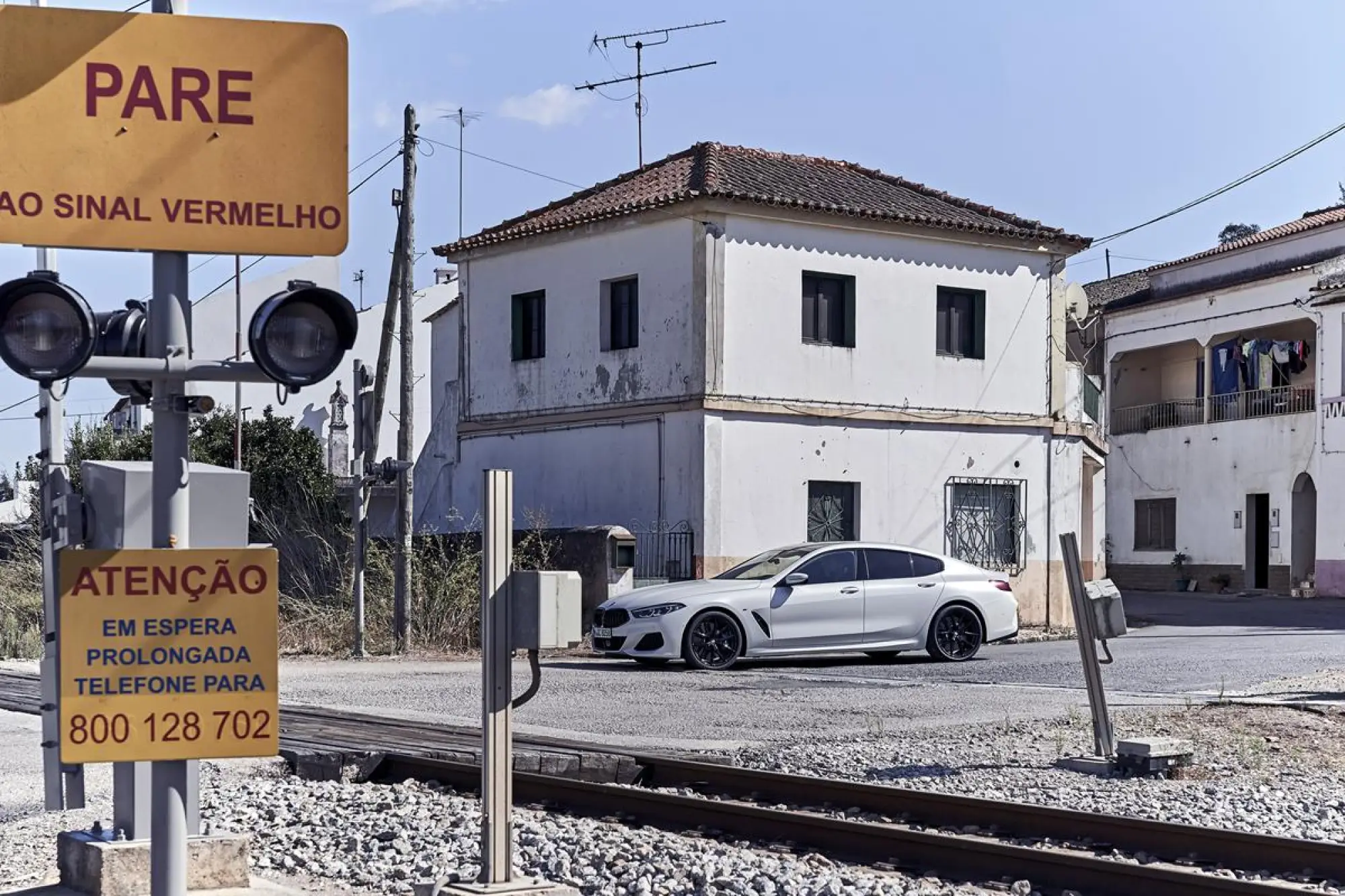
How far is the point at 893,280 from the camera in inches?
1141

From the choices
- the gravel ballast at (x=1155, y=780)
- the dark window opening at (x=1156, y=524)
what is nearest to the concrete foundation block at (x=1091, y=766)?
the gravel ballast at (x=1155, y=780)

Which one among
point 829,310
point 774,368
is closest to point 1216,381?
point 829,310

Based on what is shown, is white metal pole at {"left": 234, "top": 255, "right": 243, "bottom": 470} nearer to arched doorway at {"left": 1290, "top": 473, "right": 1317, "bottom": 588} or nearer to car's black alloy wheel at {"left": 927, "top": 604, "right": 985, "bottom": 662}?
car's black alloy wheel at {"left": 927, "top": 604, "right": 985, "bottom": 662}

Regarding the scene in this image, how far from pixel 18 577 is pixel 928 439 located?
47.5 ft

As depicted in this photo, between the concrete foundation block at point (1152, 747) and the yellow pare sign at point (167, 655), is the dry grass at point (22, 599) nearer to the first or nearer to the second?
the concrete foundation block at point (1152, 747)

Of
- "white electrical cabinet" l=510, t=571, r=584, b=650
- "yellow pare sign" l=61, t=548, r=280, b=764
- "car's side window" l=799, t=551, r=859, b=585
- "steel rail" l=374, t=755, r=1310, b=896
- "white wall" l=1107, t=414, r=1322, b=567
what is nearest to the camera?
"yellow pare sign" l=61, t=548, r=280, b=764

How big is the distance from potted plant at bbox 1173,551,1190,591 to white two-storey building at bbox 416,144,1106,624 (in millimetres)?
16884

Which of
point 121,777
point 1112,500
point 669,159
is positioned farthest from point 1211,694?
point 1112,500

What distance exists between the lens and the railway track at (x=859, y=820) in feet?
26.5

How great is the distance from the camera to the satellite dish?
3259cm

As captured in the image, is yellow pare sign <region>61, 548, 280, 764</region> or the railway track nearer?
yellow pare sign <region>61, 548, 280, 764</region>

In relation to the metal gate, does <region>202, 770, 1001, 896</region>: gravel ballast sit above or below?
below

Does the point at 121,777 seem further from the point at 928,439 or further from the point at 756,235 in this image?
the point at 928,439

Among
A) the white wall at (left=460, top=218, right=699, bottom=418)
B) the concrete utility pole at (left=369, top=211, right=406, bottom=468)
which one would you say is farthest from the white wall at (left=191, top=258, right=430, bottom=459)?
the concrete utility pole at (left=369, top=211, right=406, bottom=468)
